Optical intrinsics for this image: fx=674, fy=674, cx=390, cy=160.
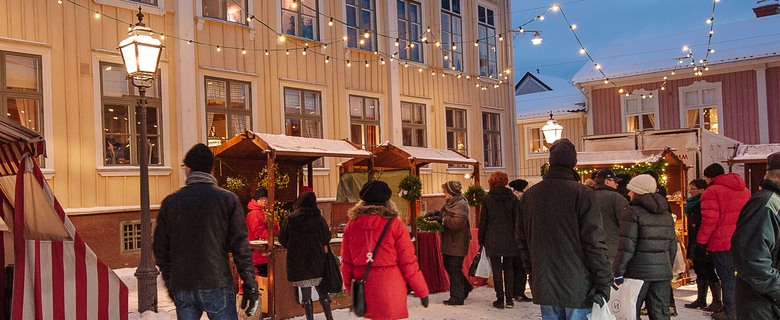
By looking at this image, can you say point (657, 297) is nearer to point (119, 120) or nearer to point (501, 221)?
point (501, 221)

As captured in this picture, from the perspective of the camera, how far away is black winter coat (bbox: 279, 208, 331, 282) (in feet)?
23.1

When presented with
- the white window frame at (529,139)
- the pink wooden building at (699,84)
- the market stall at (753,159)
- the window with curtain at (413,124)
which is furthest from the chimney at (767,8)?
the window with curtain at (413,124)

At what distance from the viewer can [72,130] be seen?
10500 mm

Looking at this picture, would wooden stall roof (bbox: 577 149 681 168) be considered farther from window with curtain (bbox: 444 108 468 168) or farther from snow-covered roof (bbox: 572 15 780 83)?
snow-covered roof (bbox: 572 15 780 83)

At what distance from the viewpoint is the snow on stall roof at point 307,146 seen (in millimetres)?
8658

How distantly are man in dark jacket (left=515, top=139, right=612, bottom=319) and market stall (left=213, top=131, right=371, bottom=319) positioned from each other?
13.1ft

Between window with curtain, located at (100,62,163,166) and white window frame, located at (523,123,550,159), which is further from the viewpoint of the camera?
white window frame, located at (523,123,550,159)

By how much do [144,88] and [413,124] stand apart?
914cm

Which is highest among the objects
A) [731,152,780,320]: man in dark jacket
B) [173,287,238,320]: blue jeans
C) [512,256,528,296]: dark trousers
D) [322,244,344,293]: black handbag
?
[731,152,780,320]: man in dark jacket

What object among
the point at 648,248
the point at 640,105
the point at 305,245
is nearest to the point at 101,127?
the point at 305,245

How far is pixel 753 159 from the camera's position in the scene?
13.6m

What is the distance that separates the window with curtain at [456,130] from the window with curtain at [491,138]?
35.4 inches

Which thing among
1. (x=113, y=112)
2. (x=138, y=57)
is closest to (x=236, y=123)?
(x=113, y=112)

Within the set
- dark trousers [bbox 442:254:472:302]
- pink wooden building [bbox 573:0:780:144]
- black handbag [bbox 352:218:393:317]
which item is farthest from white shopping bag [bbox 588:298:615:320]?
pink wooden building [bbox 573:0:780:144]
